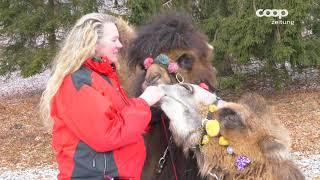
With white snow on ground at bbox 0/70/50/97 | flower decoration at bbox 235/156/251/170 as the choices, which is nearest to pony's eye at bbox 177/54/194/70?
flower decoration at bbox 235/156/251/170

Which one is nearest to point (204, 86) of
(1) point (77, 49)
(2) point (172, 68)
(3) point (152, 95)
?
(2) point (172, 68)

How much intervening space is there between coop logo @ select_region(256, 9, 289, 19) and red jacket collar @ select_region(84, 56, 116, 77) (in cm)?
964

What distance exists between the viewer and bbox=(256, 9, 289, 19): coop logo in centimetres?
1216

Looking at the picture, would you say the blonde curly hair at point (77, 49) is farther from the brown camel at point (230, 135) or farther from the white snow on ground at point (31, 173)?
the white snow on ground at point (31, 173)

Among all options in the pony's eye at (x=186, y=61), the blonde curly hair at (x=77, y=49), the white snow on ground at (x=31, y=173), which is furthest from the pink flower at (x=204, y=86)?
the white snow on ground at (x=31, y=173)

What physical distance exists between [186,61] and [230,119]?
832 mm

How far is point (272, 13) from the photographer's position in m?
12.6

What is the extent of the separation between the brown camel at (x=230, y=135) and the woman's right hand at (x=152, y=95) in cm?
5

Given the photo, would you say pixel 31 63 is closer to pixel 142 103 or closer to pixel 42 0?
pixel 42 0

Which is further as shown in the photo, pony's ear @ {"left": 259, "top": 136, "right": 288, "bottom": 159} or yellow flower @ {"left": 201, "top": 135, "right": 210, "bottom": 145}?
yellow flower @ {"left": 201, "top": 135, "right": 210, "bottom": 145}

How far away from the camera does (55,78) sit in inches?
122

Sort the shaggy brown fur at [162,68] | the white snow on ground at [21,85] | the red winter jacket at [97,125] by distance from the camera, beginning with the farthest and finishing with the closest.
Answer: the white snow on ground at [21,85] < the shaggy brown fur at [162,68] < the red winter jacket at [97,125]

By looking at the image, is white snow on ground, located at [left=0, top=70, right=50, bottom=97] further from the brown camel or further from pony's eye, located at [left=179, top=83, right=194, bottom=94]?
the brown camel

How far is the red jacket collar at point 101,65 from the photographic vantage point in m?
3.08
